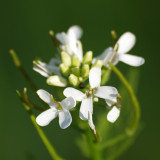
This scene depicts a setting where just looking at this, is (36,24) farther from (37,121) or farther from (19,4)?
(37,121)

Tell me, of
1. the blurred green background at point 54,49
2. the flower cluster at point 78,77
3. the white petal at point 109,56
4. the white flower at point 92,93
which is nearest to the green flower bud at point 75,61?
the flower cluster at point 78,77

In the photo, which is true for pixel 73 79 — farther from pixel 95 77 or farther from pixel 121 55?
pixel 121 55

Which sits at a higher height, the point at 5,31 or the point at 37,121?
the point at 5,31

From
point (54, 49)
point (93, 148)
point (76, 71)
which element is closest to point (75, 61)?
point (76, 71)

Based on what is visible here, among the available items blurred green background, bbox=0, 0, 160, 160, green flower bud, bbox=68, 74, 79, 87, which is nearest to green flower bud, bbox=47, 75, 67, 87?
green flower bud, bbox=68, 74, 79, 87

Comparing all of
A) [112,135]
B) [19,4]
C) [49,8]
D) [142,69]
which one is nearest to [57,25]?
[49,8]

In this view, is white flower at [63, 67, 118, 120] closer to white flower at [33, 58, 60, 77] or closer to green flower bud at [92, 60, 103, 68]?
green flower bud at [92, 60, 103, 68]
